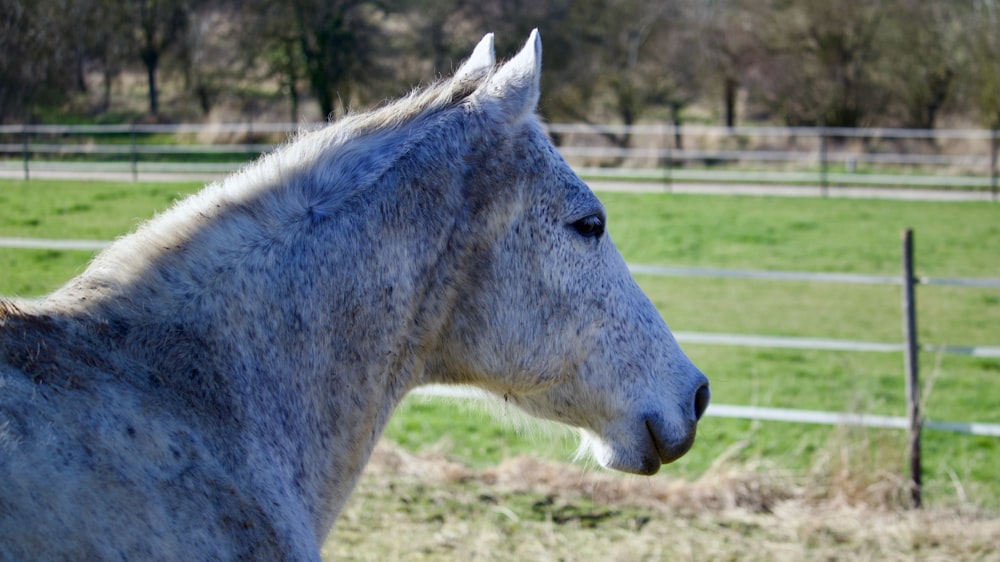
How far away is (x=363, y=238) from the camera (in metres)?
1.91

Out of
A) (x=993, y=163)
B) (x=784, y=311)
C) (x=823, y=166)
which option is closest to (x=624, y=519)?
(x=784, y=311)

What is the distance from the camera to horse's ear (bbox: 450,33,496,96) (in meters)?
2.13

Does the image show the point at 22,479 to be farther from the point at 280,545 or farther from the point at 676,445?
the point at 676,445

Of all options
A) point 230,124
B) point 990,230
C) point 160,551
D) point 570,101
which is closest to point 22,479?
point 160,551

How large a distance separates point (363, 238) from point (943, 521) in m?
4.03

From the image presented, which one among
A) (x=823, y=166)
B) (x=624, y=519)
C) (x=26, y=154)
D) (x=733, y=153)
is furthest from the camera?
(x=733, y=153)

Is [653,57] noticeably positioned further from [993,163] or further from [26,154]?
[26,154]

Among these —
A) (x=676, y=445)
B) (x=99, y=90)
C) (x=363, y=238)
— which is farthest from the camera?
(x=99, y=90)

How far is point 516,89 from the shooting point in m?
2.06

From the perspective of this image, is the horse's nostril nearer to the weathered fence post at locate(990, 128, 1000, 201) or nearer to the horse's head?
the horse's head

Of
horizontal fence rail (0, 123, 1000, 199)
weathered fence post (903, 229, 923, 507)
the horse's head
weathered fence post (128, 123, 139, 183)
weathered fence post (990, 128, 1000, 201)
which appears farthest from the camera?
weathered fence post (990, 128, 1000, 201)

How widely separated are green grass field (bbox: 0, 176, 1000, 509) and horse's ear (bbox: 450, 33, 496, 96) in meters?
0.83

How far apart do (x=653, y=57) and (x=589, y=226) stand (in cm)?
2412

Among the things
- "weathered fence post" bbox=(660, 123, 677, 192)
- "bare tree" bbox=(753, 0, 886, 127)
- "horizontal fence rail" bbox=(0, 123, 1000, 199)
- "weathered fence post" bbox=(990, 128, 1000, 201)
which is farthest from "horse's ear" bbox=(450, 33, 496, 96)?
"bare tree" bbox=(753, 0, 886, 127)
